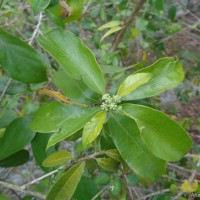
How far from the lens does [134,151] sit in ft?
2.74

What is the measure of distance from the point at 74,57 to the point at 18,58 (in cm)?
18

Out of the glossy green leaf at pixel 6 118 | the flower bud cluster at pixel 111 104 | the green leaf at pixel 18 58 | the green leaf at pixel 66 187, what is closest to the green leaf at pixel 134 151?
the flower bud cluster at pixel 111 104

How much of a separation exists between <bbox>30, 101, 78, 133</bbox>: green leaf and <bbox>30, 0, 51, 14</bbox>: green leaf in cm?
24

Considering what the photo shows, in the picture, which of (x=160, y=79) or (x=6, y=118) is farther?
(x=6, y=118)

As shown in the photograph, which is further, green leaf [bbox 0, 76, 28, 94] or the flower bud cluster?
green leaf [bbox 0, 76, 28, 94]

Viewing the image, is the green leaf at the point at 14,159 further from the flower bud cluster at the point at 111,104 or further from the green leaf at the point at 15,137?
the flower bud cluster at the point at 111,104

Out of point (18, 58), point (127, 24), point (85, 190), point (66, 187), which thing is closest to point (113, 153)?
point (66, 187)

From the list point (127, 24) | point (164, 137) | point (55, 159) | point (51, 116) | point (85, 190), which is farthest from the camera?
point (127, 24)

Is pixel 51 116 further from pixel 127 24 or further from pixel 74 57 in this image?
pixel 127 24

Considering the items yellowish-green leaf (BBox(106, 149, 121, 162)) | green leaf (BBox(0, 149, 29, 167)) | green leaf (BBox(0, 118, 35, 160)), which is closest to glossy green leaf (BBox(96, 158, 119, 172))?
yellowish-green leaf (BBox(106, 149, 121, 162))

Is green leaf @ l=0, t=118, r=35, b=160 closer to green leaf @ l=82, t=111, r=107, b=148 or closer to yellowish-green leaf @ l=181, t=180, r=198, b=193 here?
green leaf @ l=82, t=111, r=107, b=148

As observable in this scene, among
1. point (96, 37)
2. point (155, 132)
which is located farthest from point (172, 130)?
point (96, 37)

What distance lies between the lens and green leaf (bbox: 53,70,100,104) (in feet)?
3.07

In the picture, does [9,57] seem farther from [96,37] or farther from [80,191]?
[96,37]
